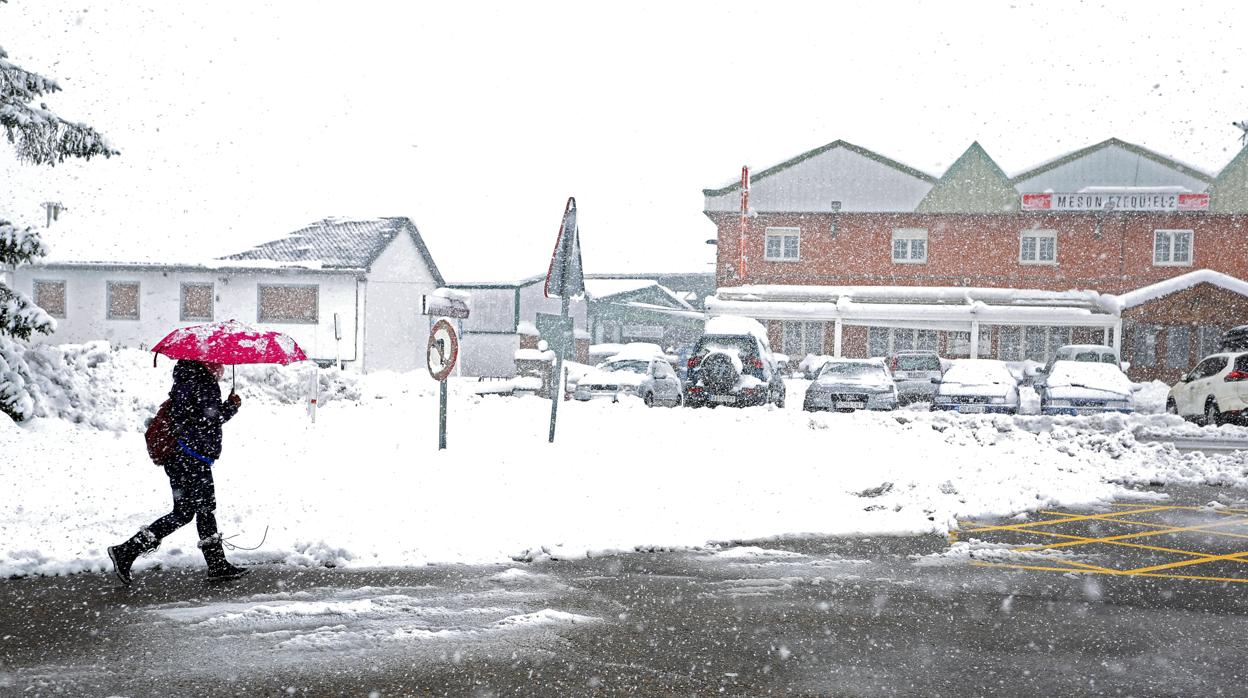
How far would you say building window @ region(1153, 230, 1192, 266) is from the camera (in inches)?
1495

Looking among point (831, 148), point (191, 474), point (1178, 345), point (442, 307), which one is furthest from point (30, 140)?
point (1178, 345)

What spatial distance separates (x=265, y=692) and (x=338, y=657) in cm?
56

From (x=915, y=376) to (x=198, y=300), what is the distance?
2449 centimetres

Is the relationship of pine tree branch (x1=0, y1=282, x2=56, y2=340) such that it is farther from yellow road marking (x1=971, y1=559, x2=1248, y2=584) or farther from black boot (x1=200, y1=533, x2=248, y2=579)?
yellow road marking (x1=971, y1=559, x2=1248, y2=584)

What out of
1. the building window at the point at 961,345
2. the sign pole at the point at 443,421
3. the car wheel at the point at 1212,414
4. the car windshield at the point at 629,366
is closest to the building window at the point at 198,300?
the car windshield at the point at 629,366

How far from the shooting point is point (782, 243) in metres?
40.5

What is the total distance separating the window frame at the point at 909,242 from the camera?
39.5m

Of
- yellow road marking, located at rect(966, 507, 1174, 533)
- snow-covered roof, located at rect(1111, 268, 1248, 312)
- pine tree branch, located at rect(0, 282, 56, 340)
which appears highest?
snow-covered roof, located at rect(1111, 268, 1248, 312)

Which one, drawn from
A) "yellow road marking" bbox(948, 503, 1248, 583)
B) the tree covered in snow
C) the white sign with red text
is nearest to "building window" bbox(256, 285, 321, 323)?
the tree covered in snow

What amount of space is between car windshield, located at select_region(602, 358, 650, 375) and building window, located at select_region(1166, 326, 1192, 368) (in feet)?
72.8

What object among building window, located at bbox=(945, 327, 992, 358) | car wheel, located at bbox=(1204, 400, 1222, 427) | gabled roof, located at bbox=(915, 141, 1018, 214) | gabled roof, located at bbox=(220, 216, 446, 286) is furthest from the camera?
gabled roof, located at bbox=(915, 141, 1018, 214)

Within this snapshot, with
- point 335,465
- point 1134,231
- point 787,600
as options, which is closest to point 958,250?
point 1134,231

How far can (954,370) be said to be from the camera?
2148 cm

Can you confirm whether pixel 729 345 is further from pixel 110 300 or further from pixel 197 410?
pixel 110 300
